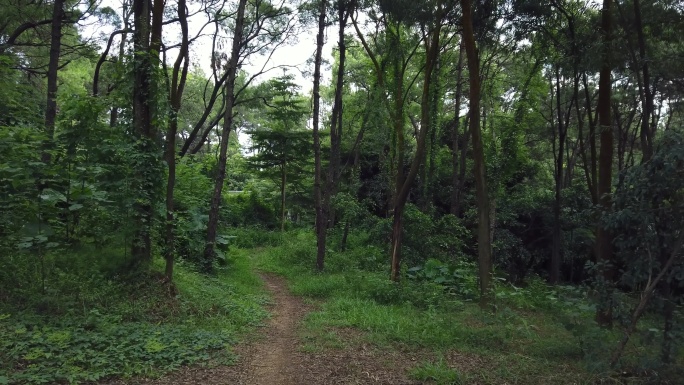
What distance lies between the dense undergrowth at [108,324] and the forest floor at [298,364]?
0.24 meters

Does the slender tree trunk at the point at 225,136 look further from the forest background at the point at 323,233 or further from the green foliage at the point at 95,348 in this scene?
the green foliage at the point at 95,348

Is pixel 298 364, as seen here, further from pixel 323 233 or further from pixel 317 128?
pixel 317 128

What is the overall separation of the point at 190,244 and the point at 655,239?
9.32 m

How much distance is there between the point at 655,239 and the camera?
507 cm

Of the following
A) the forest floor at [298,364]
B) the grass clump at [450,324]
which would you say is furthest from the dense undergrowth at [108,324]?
the grass clump at [450,324]

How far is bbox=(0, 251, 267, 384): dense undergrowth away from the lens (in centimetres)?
474

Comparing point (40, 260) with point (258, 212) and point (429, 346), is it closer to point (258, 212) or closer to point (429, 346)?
point (429, 346)

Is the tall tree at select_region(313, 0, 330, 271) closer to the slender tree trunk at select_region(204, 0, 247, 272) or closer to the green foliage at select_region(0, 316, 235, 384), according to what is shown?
the slender tree trunk at select_region(204, 0, 247, 272)

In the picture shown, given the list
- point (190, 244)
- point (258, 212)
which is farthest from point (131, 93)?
point (258, 212)

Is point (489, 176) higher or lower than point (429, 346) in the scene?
higher

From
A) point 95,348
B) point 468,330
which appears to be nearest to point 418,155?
point 468,330

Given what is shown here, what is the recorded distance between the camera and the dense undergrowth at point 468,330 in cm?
529

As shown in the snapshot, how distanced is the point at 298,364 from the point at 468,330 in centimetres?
287

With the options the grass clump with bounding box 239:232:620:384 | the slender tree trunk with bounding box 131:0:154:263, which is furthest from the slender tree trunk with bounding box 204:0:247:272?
the slender tree trunk with bounding box 131:0:154:263
